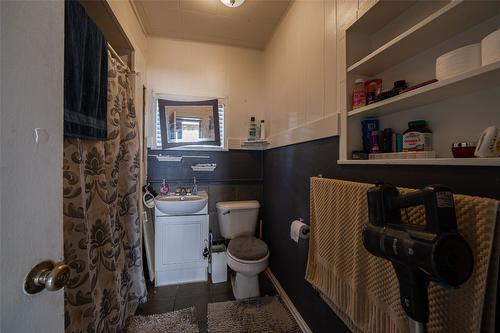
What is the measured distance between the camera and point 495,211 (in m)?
0.48

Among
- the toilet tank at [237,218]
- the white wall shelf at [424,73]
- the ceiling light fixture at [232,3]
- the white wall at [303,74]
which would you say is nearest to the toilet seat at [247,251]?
the toilet tank at [237,218]

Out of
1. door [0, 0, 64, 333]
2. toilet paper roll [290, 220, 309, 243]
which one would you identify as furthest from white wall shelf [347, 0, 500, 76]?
door [0, 0, 64, 333]

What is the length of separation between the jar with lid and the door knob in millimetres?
1156

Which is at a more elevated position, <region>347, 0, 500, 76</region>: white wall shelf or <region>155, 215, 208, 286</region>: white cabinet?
<region>347, 0, 500, 76</region>: white wall shelf

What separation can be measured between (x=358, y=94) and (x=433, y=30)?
0.34 meters

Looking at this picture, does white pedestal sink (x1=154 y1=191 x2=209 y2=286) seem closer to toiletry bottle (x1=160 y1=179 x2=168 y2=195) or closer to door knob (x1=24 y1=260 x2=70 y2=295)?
toiletry bottle (x1=160 y1=179 x2=168 y2=195)

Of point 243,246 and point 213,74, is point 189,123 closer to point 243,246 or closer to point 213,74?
point 213,74

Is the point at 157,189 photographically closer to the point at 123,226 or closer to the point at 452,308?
the point at 123,226

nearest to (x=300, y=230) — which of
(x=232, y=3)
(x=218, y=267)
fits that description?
(x=218, y=267)

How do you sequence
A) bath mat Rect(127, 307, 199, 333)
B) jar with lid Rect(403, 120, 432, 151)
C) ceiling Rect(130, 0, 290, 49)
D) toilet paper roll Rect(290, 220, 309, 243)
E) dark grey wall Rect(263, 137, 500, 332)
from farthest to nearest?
ceiling Rect(130, 0, 290, 49) < bath mat Rect(127, 307, 199, 333) < toilet paper roll Rect(290, 220, 309, 243) < jar with lid Rect(403, 120, 432, 151) < dark grey wall Rect(263, 137, 500, 332)

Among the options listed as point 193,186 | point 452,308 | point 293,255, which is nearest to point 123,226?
point 193,186

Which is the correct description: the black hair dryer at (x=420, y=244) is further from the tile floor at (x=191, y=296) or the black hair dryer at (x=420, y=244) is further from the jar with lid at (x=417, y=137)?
the tile floor at (x=191, y=296)

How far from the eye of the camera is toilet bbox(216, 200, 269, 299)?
1658mm

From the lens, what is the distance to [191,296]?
184 cm
